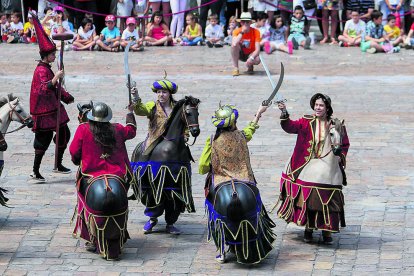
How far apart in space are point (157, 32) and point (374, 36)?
4.36 m

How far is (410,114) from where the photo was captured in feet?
54.9

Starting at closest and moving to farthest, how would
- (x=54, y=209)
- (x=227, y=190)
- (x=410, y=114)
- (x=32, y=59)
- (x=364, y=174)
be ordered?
(x=227, y=190)
(x=54, y=209)
(x=364, y=174)
(x=410, y=114)
(x=32, y=59)

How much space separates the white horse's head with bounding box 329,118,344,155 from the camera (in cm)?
1037

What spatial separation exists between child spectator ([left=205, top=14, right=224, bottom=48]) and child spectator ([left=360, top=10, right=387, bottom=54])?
2852 mm

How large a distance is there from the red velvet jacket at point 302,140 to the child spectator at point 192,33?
1170 centimetres

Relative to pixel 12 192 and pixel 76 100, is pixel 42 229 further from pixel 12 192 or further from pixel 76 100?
pixel 76 100

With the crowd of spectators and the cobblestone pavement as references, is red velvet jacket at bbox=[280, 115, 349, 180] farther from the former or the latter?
the crowd of spectators

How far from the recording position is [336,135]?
412 inches

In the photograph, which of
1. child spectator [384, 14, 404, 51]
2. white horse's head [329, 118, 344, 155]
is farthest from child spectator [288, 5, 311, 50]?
white horse's head [329, 118, 344, 155]

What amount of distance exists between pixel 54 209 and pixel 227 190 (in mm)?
2874

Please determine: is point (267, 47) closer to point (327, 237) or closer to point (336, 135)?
point (327, 237)

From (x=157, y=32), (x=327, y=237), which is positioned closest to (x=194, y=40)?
(x=157, y=32)

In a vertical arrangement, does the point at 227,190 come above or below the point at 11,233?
above

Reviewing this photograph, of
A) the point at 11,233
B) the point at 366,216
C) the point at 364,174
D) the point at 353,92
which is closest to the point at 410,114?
the point at 353,92
